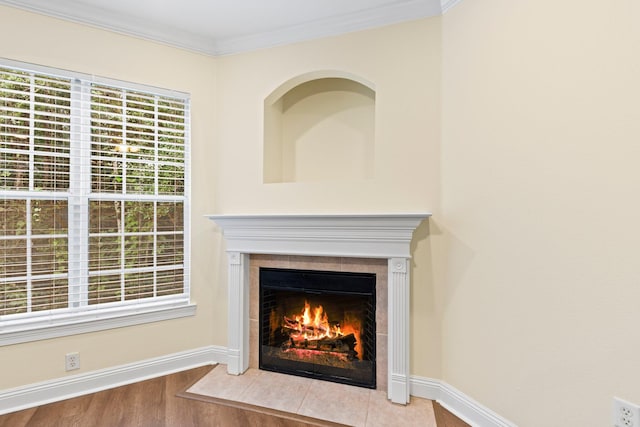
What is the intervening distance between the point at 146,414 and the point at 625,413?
2509 millimetres

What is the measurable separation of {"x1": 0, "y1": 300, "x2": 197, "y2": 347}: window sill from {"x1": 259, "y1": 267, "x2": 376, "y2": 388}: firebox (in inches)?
27.5

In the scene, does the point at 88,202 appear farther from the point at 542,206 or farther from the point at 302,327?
the point at 542,206

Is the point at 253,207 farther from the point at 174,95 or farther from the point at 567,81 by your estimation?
the point at 567,81

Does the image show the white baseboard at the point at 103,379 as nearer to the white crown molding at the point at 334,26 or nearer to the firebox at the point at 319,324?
the firebox at the point at 319,324

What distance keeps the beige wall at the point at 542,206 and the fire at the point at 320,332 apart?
681 mm

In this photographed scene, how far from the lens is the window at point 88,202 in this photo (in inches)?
85.5

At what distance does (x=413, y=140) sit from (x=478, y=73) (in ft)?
1.79

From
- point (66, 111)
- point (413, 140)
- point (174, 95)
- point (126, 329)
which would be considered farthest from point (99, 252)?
point (413, 140)

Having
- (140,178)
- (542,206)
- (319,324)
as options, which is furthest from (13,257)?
(542,206)

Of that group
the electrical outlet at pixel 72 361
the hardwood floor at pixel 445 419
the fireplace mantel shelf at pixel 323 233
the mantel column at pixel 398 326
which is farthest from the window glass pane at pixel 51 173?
the hardwood floor at pixel 445 419

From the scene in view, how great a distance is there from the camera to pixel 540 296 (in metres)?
1.65

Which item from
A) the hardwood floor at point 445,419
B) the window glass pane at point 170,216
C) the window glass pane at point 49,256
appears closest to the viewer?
the hardwood floor at point 445,419

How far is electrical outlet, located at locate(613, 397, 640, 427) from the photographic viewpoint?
4.26 ft

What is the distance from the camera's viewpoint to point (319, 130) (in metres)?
2.83
